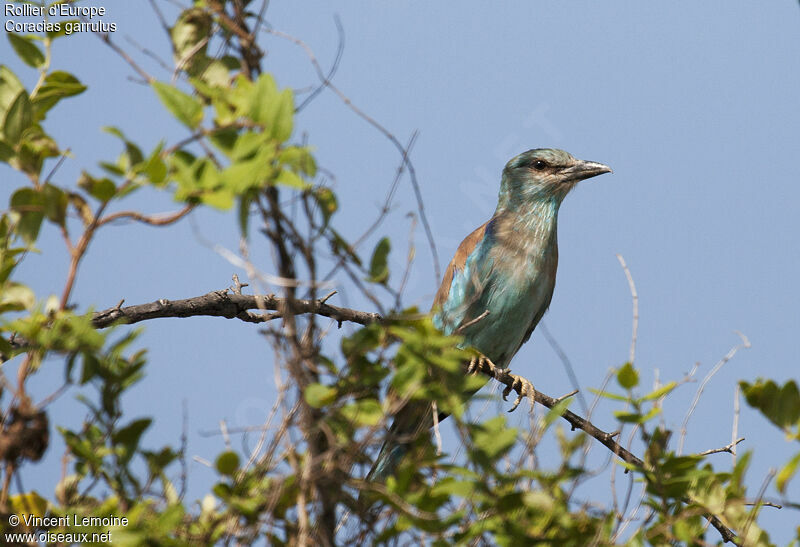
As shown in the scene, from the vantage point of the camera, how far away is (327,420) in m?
1.96

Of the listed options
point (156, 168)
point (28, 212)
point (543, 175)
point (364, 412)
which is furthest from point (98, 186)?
point (543, 175)

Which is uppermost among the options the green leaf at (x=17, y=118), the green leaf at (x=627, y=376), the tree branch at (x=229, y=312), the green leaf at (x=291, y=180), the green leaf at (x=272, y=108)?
the tree branch at (x=229, y=312)

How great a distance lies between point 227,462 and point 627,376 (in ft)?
3.07

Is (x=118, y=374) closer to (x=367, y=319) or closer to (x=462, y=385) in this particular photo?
(x=462, y=385)

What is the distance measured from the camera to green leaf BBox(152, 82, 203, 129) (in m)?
1.81

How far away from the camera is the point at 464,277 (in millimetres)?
5180

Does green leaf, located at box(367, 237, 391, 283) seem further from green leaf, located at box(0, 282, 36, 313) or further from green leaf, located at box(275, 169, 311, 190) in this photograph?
green leaf, located at box(0, 282, 36, 313)

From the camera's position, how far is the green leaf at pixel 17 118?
202 centimetres

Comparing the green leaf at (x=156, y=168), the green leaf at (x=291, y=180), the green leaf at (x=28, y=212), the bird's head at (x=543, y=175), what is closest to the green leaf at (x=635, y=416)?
the green leaf at (x=291, y=180)

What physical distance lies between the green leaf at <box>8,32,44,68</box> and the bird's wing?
8.64 feet

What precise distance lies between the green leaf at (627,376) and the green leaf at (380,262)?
59 cm

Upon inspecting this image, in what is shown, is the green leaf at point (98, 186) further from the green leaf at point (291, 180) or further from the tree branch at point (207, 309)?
the tree branch at point (207, 309)

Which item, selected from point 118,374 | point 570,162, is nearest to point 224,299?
point 118,374

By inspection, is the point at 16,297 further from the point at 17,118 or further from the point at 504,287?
the point at 504,287
